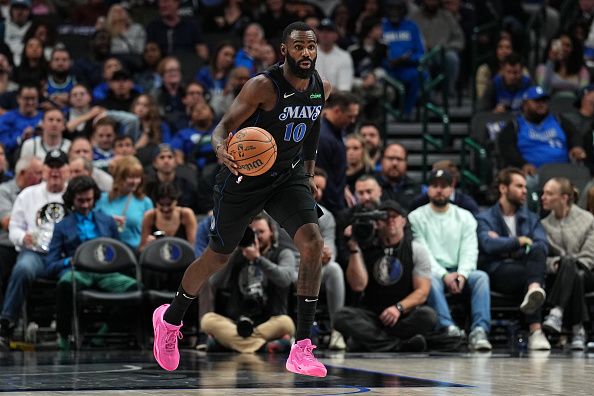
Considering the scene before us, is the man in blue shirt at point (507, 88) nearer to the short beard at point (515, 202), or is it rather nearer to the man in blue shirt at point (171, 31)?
the short beard at point (515, 202)

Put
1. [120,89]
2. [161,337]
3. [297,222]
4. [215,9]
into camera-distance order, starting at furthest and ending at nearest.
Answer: [215,9]
[120,89]
[161,337]
[297,222]

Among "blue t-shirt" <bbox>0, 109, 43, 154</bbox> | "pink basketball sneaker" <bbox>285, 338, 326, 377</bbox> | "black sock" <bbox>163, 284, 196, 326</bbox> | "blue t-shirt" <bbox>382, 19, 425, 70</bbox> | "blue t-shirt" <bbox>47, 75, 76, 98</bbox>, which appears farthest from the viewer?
"blue t-shirt" <bbox>382, 19, 425, 70</bbox>

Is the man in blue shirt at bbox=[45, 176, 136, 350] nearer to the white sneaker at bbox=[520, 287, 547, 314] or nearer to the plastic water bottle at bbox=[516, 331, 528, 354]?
the white sneaker at bbox=[520, 287, 547, 314]

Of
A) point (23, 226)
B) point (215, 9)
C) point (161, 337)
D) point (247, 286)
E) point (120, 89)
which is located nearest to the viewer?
point (161, 337)

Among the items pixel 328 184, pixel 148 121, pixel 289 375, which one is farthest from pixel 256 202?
pixel 148 121

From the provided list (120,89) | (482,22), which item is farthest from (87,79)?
→ (482,22)

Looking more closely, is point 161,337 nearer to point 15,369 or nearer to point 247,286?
point 15,369

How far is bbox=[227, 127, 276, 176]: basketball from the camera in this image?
813 cm

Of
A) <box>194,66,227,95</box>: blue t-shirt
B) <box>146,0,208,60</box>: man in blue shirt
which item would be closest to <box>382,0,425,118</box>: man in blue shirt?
<box>194,66,227,95</box>: blue t-shirt

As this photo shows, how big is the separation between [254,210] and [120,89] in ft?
26.3

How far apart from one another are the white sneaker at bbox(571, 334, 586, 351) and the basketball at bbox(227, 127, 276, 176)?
17.6 feet

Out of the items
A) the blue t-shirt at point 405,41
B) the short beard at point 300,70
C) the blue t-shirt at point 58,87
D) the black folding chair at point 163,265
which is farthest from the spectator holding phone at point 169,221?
the blue t-shirt at point 405,41

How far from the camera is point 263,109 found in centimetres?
855

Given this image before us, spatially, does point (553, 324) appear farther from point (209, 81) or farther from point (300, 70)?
point (209, 81)
